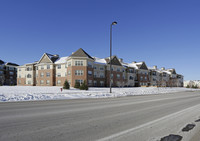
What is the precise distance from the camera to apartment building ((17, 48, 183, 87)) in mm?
41500

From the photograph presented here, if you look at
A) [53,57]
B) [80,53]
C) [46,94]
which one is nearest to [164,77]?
[80,53]

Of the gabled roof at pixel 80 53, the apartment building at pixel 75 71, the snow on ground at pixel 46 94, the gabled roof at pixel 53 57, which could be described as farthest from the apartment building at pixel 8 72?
the snow on ground at pixel 46 94

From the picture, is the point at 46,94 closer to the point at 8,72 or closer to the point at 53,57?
the point at 53,57

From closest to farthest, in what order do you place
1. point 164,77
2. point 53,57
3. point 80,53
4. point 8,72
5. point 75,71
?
point 75,71 → point 80,53 → point 53,57 → point 8,72 → point 164,77

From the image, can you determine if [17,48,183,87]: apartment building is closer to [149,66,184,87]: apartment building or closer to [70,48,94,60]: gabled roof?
[70,48,94,60]: gabled roof

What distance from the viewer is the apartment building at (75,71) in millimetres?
41500

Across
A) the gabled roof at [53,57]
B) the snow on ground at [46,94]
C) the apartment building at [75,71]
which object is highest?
the gabled roof at [53,57]

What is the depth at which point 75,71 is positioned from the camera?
135 feet

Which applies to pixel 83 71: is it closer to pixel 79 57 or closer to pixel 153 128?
pixel 79 57

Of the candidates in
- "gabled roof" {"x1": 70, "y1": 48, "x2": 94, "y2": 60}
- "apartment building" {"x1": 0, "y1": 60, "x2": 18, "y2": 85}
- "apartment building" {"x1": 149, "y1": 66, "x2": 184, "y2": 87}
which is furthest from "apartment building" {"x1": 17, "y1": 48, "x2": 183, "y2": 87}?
"apartment building" {"x1": 149, "y1": 66, "x2": 184, "y2": 87}

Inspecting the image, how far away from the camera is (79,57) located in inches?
1620

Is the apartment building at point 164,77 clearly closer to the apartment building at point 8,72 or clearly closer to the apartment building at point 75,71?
the apartment building at point 75,71

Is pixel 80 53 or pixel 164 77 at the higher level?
pixel 80 53

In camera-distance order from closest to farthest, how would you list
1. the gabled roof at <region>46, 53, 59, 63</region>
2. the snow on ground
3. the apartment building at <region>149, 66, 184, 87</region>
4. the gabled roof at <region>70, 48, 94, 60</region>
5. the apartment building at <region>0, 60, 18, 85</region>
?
1. the snow on ground
2. the gabled roof at <region>70, 48, 94, 60</region>
3. the gabled roof at <region>46, 53, 59, 63</region>
4. the apartment building at <region>0, 60, 18, 85</region>
5. the apartment building at <region>149, 66, 184, 87</region>
